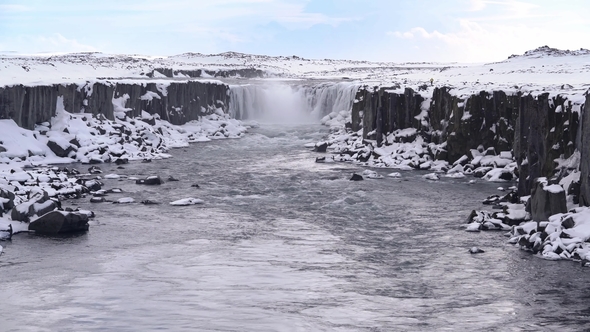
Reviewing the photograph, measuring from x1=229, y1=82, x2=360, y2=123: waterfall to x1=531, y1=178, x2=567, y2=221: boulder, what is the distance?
4232cm

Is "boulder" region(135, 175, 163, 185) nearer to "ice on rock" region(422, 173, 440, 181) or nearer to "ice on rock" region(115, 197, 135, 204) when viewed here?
"ice on rock" region(115, 197, 135, 204)

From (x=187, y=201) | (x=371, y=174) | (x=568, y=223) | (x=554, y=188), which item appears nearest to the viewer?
(x=568, y=223)

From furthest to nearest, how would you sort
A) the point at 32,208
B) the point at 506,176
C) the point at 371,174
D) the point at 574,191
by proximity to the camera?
1. the point at 371,174
2. the point at 506,176
3. the point at 32,208
4. the point at 574,191

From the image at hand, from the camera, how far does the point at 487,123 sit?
1576 inches

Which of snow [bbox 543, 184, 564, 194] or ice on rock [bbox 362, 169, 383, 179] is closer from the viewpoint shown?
snow [bbox 543, 184, 564, 194]

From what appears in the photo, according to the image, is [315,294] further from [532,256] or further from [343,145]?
[343,145]

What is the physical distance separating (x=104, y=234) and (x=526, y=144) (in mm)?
18084

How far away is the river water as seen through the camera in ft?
55.6

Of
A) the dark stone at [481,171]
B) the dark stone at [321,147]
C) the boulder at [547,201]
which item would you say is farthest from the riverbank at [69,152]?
the dark stone at [481,171]

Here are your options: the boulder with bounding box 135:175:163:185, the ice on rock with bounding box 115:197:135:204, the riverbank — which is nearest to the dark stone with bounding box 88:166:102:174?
the riverbank

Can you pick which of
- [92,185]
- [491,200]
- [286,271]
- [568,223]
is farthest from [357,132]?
[286,271]

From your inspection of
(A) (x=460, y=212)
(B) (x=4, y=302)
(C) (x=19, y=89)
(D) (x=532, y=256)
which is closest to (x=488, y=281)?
(D) (x=532, y=256)

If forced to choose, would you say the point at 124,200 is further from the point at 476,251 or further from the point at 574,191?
the point at 574,191

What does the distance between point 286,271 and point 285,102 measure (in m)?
52.3
